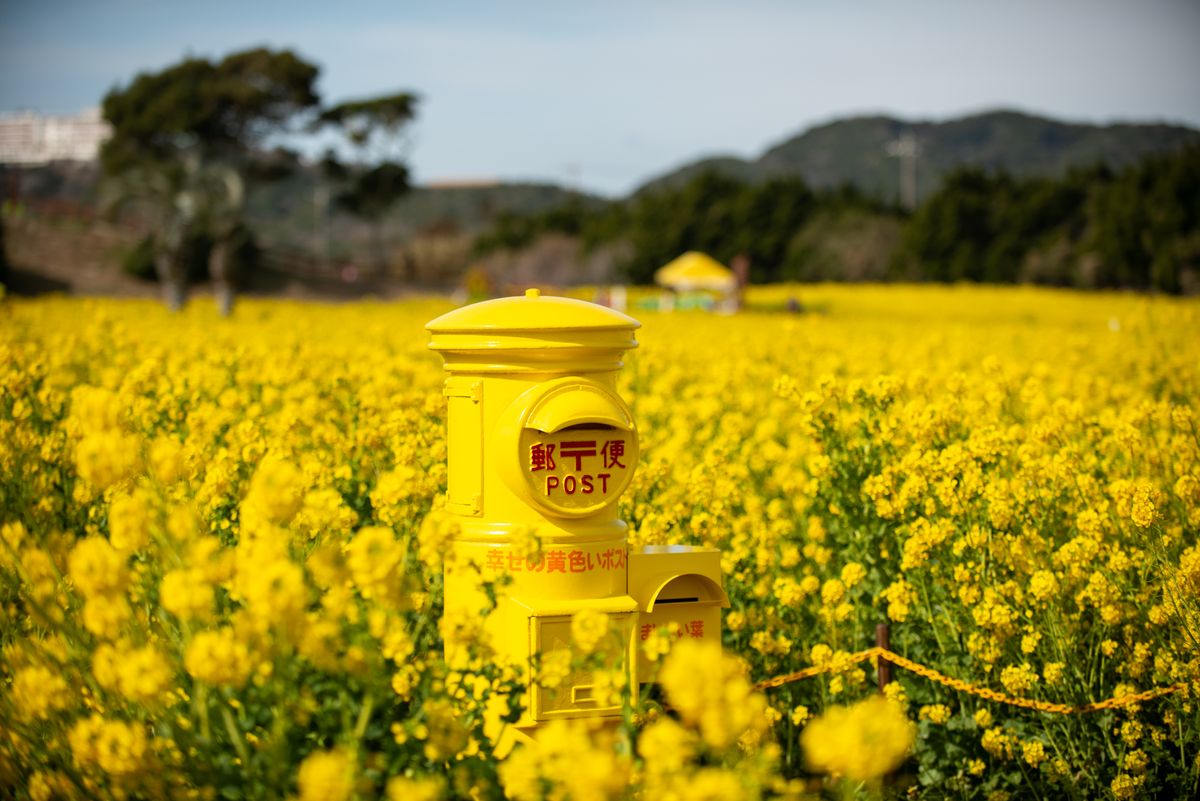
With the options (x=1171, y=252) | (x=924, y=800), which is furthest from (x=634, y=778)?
(x=1171, y=252)

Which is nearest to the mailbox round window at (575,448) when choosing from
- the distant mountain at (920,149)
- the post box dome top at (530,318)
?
the post box dome top at (530,318)

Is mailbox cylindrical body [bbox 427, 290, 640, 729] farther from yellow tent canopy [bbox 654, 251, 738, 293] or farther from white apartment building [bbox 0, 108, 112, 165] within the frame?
white apartment building [bbox 0, 108, 112, 165]

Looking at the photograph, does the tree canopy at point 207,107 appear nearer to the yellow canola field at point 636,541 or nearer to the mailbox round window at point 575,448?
the yellow canola field at point 636,541

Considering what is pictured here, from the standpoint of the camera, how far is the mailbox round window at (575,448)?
13.1 ft

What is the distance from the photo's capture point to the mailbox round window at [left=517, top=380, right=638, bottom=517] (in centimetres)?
399

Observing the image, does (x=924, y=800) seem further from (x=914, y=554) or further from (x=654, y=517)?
(x=654, y=517)

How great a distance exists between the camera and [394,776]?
289 cm

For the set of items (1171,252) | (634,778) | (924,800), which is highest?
(1171,252)

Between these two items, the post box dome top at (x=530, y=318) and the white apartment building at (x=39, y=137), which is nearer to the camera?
the post box dome top at (x=530, y=318)

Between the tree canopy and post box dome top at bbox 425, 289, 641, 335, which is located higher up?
the tree canopy

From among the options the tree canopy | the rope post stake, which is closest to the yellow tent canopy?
the tree canopy

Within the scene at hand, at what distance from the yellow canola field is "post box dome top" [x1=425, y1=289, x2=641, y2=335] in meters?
0.55

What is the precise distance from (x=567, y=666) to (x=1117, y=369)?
928 cm

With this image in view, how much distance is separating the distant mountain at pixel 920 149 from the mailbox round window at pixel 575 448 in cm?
10027
